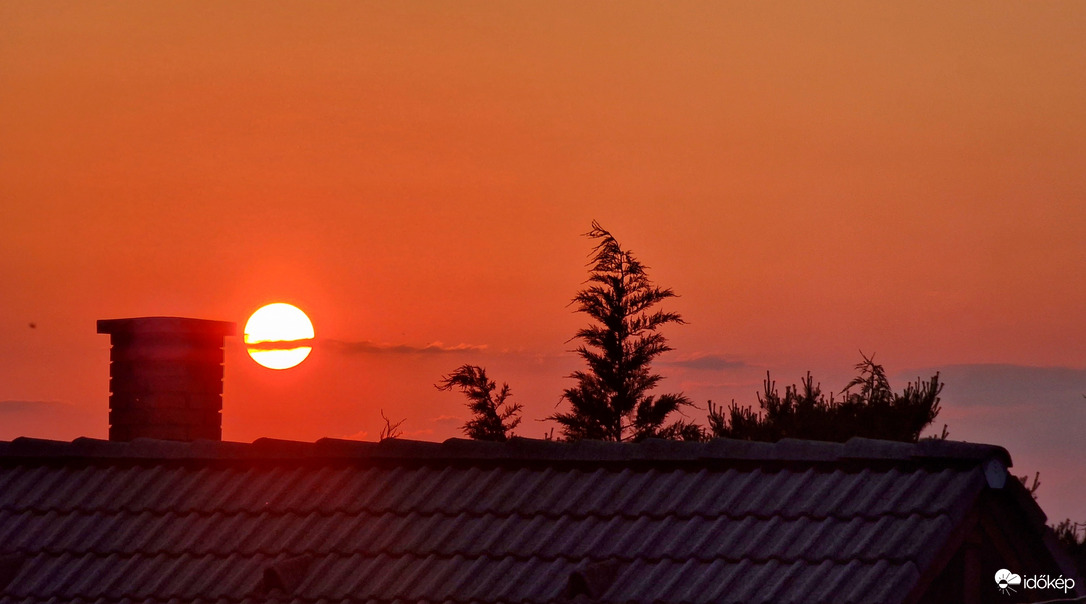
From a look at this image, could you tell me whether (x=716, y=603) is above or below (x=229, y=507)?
below

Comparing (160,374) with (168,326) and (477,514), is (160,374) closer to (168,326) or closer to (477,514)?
(168,326)

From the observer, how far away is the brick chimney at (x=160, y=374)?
15305mm

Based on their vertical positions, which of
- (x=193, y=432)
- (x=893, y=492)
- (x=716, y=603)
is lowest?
(x=716, y=603)

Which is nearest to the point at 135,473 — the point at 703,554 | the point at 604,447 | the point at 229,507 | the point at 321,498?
the point at 229,507

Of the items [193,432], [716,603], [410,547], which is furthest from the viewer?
[193,432]

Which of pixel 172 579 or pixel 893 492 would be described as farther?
pixel 172 579

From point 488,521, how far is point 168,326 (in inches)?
241

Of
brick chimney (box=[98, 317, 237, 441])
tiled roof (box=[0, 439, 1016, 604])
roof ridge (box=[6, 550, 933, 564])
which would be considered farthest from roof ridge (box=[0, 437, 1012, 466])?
brick chimney (box=[98, 317, 237, 441])

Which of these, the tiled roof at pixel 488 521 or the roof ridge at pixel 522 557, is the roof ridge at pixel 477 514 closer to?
the tiled roof at pixel 488 521

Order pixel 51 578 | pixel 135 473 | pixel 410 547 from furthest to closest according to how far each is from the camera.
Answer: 1. pixel 135 473
2. pixel 51 578
3. pixel 410 547

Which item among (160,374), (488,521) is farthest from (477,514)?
(160,374)

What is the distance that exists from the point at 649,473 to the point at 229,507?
12.9 feet

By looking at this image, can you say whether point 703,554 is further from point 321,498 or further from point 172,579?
point 172,579

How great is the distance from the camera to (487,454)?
1173cm
